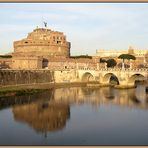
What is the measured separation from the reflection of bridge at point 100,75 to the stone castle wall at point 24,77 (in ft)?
5.71

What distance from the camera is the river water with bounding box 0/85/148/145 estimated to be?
40.4 feet

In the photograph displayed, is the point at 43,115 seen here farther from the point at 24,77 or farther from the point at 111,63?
the point at 111,63

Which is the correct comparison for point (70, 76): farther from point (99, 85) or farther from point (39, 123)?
point (39, 123)

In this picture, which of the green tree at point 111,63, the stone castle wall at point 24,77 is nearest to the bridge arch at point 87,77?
the stone castle wall at point 24,77

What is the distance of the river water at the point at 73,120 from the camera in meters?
12.3

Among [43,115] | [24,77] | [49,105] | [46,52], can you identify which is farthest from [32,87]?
[46,52]

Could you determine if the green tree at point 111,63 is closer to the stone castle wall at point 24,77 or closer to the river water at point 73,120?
the stone castle wall at point 24,77

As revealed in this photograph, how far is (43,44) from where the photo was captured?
141 ft

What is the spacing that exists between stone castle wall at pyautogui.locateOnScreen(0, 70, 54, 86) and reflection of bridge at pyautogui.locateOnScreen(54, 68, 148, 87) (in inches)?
68.6

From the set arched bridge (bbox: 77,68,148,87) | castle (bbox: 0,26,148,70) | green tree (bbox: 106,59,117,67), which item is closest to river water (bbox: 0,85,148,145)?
arched bridge (bbox: 77,68,148,87)

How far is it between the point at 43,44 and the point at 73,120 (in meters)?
28.3

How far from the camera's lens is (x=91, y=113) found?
704 inches

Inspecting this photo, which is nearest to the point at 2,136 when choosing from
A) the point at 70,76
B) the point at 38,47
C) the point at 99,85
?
the point at 99,85

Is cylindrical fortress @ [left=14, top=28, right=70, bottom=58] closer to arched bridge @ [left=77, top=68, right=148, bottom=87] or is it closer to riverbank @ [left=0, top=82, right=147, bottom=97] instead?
arched bridge @ [left=77, top=68, right=148, bottom=87]
